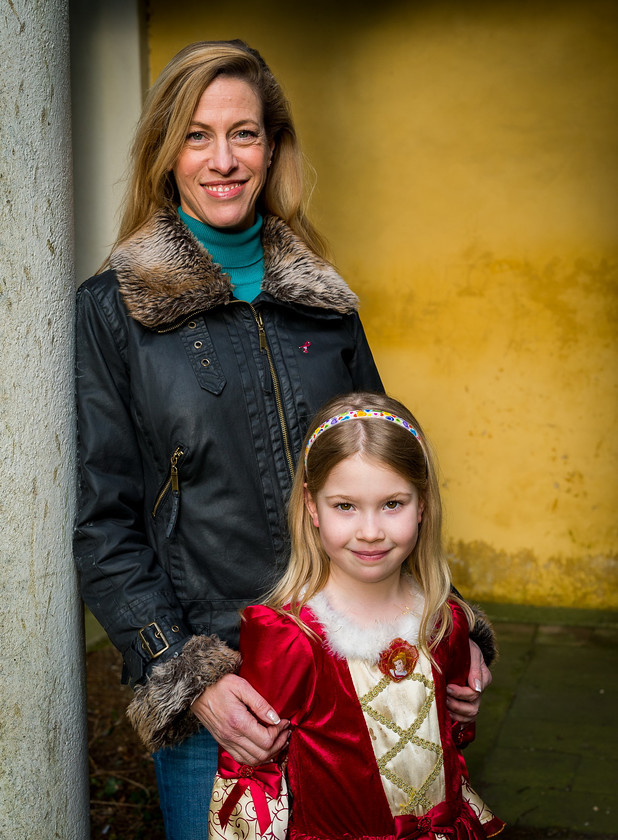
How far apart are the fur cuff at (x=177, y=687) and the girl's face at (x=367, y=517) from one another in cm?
32

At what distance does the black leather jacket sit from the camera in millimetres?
2137

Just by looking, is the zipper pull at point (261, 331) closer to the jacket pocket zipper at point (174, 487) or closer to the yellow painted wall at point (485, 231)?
the jacket pocket zipper at point (174, 487)

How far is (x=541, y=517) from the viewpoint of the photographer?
5535mm

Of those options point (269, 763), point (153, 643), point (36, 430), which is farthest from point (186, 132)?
point (269, 763)

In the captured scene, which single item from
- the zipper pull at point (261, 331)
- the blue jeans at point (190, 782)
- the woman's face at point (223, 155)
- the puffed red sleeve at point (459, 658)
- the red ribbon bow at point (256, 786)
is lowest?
the blue jeans at point (190, 782)

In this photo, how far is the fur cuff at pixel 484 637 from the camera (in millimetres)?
2426

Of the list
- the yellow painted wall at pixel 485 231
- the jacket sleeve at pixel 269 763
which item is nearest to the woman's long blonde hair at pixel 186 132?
the jacket sleeve at pixel 269 763

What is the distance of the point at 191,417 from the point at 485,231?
3.65 m

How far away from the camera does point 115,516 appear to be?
2.18 m

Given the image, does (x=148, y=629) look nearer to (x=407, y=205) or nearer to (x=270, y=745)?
(x=270, y=745)

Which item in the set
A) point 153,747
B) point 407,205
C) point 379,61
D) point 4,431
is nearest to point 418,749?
point 153,747

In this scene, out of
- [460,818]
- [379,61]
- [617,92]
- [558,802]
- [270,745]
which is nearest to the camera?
[270,745]

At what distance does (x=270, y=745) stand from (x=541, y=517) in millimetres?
3796

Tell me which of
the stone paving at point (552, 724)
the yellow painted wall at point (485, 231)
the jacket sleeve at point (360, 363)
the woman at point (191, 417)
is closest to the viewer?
the woman at point (191, 417)
